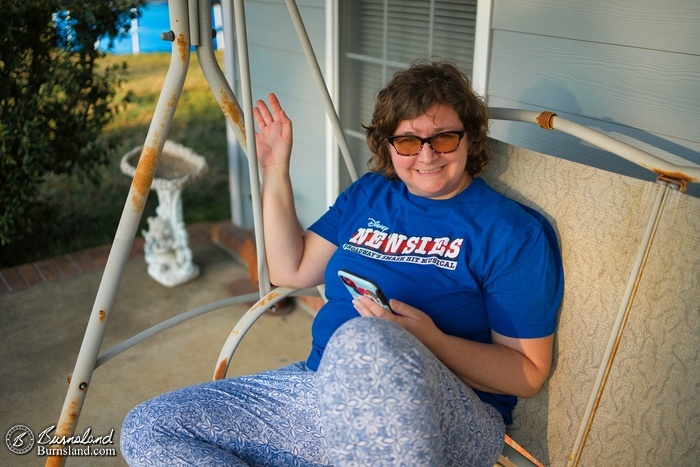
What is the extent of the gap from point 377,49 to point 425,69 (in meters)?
1.34

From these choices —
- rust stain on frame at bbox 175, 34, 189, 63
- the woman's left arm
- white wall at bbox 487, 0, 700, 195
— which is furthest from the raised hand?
white wall at bbox 487, 0, 700, 195

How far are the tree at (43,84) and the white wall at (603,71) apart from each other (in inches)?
90.5

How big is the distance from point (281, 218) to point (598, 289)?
84 centimetres

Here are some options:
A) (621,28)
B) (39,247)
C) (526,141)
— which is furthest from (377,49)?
(39,247)

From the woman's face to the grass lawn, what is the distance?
2838mm

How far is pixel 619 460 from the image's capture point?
1594 millimetres

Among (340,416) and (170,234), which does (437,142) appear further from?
(170,234)

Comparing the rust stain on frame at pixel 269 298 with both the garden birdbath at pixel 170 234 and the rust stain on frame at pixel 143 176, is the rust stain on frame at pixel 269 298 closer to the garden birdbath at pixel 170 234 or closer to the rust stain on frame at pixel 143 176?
the rust stain on frame at pixel 143 176

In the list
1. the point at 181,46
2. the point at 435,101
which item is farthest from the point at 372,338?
the point at 181,46

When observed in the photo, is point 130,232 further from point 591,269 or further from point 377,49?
point 377,49

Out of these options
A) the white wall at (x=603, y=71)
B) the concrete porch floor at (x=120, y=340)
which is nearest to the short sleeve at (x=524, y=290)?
the white wall at (x=603, y=71)

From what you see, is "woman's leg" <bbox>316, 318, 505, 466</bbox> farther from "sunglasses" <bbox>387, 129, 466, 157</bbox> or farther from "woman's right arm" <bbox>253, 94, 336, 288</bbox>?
"woman's right arm" <bbox>253, 94, 336, 288</bbox>

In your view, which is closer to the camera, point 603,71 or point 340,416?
point 340,416

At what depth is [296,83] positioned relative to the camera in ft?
11.7
